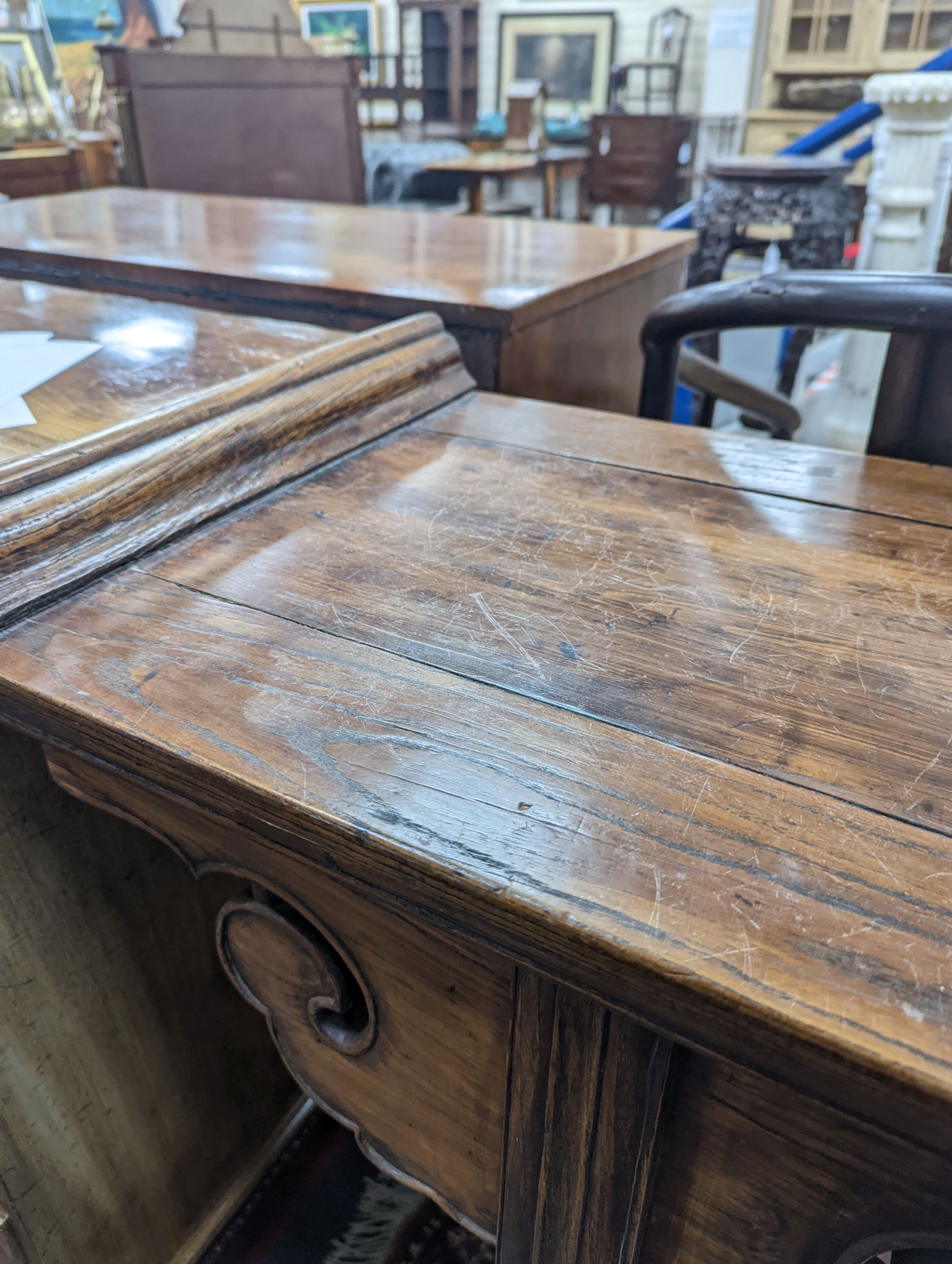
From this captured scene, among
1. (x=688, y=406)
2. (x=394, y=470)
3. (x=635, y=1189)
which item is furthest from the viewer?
(x=688, y=406)

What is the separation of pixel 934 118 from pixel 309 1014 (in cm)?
213

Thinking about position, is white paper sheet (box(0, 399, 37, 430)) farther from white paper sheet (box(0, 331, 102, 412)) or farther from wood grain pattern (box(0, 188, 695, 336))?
wood grain pattern (box(0, 188, 695, 336))

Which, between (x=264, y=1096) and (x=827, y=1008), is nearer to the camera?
(x=827, y=1008)

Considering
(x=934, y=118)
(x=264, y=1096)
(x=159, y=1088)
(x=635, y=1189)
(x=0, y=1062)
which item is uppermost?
(x=934, y=118)

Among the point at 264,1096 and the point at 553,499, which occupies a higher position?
the point at 553,499

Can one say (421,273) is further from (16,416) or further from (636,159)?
(636,159)

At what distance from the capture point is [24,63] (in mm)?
3918

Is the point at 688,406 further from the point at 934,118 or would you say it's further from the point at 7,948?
the point at 7,948

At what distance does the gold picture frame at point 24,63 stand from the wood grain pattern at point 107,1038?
4250 millimetres

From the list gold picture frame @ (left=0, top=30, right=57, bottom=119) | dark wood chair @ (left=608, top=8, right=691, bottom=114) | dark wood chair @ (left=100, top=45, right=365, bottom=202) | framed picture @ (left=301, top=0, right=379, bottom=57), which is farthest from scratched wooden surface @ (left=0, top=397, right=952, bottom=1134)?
framed picture @ (left=301, top=0, right=379, bottom=57)

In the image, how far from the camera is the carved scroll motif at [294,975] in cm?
49

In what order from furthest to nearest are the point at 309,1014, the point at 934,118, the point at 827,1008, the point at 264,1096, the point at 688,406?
the point at 688,406 < the point at 934,118 < the point at 264,1096 < the point at 309,1014 < the point at 827,1008

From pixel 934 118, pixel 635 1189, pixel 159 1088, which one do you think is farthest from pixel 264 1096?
pixel 934 118

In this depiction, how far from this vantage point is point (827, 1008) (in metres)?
0.26
